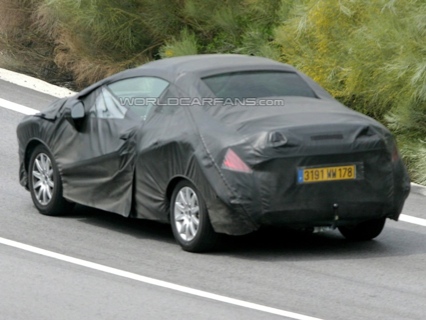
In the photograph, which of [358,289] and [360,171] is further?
[360,171]

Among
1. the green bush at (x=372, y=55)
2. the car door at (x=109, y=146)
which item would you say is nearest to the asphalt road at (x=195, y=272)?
the car door at (x=109, y=146)

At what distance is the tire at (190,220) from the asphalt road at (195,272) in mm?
120

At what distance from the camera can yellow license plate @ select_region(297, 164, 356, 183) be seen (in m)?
10.1

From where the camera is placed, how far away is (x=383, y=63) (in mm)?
15547

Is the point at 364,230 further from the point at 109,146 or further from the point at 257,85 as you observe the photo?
the point at 109,146

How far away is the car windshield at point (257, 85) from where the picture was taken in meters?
Answer: 10.8

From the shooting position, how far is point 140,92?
11297 millimetres

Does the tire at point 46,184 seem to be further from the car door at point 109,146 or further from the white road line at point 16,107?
the white road line at point 16,107

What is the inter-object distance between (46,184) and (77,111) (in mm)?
983

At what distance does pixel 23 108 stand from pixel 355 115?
28.1 ft

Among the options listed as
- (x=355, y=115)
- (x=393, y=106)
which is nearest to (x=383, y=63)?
(x=393, y=106)

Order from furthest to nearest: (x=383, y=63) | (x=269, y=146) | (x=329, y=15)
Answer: (x=329, y=15) < (x=383, y=63) < (x=269, y=146)

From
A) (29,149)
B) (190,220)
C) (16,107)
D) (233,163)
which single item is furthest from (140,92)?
(16,107)

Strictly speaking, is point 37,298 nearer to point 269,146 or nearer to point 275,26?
point 269,146
